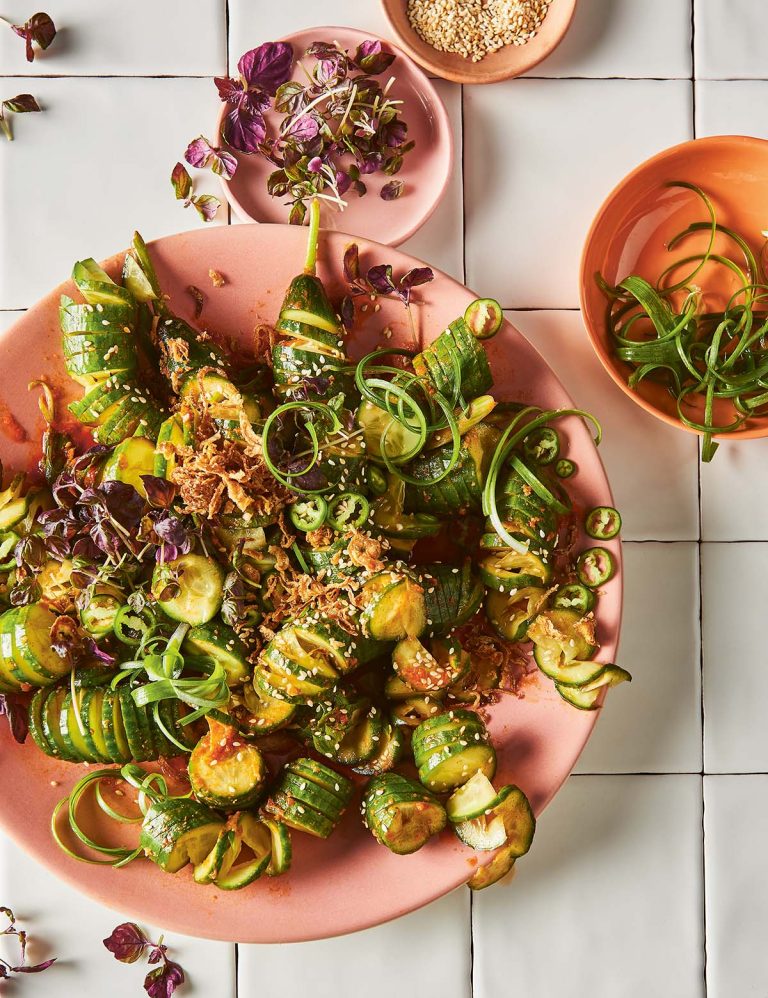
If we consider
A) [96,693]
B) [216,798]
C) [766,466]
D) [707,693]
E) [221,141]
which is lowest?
[707,693]

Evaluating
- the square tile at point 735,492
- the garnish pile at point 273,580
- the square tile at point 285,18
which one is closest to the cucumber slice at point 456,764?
Answer: the garnish pile at point 273,580

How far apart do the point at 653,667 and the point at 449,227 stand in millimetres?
945

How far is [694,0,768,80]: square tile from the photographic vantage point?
1.72 m

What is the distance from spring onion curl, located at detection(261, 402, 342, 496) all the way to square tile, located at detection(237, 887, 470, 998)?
→ 90 centimetres

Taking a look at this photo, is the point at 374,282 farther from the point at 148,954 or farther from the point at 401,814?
the point at 148,954

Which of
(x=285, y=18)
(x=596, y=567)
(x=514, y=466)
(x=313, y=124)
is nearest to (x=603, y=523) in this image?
(x=596, y=567)

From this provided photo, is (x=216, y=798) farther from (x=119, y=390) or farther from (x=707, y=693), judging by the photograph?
(x=707, y=693)

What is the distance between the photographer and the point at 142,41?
1670mm

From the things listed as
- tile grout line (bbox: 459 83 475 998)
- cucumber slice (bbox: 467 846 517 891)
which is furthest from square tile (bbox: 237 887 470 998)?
cucumber slice (bbox: 467 846 517 891)

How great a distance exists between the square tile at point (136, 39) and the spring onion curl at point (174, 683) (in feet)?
3.54

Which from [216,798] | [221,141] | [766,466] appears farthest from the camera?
[766,466]

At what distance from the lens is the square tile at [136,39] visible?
5.45ft

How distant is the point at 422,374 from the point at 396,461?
0.15 m

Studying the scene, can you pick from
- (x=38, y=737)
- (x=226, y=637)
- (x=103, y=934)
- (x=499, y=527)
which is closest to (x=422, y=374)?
(x=499, y=527)
